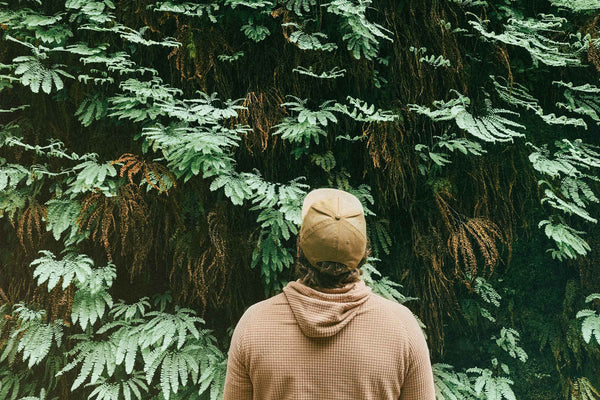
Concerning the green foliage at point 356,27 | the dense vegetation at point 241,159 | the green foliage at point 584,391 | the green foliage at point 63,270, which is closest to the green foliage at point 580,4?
the dense vegetation at point 241,159

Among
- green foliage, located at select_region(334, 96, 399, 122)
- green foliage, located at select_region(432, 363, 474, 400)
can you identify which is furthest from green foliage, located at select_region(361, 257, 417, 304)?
green foliage, located at select_region(334, 96, 399, 122)

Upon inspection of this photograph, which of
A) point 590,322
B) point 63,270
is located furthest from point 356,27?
point 590,322

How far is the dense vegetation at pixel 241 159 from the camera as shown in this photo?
9.84ft

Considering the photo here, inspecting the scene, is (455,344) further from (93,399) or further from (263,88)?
(93,399)

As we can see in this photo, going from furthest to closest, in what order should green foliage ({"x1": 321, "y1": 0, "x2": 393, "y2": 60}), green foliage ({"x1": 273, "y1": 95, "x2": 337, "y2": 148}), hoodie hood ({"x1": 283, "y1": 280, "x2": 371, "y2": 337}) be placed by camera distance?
1. green foliage ({"x1": 273, "y1": 95, "x2": 337, "y2": 148})
2. green foliage ({"x1": 321, "y1": 0, "x2": 393, "y2": 60})
3. hoodie hood ({"x1": 283, "y1": 280, "x2": 371, "y2": 337})

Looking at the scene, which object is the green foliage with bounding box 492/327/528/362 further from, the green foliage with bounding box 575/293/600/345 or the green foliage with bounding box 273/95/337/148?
the green foliage with bounding box 273/95/337/148

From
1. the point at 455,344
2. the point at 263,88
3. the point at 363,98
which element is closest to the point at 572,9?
the point at 363,98

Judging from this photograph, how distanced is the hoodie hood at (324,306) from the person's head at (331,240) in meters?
0.05

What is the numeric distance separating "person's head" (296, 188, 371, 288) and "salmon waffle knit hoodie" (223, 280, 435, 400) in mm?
50

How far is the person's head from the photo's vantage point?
4.67ft

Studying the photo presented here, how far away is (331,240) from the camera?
1.42 meters

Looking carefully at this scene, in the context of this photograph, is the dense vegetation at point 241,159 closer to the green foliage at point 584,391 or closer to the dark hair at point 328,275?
the green foliage at point 584,391

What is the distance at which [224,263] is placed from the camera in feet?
10.4

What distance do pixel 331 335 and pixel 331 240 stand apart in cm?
32
